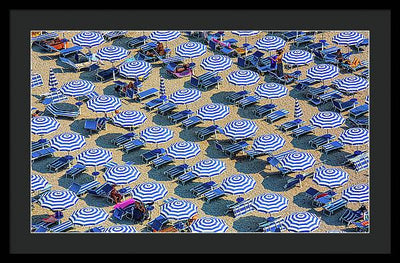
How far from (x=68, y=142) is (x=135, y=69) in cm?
820

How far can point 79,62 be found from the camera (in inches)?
2876

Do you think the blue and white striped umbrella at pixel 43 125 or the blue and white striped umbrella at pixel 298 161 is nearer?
the blue and white striped umbrella at pixel 298 161

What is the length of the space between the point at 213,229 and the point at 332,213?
19.9 feet

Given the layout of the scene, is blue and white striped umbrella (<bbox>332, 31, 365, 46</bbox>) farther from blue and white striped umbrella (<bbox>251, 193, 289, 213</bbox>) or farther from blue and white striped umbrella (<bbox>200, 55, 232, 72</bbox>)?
blue and white striped umbrella (<bbox>251, 193, 289, 213</bbox>)

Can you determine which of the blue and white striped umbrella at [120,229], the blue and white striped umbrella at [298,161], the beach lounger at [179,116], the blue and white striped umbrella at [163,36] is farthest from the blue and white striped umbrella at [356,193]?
the blue and white striped umbrella at [163,36]

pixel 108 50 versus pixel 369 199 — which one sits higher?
pixel 108 50

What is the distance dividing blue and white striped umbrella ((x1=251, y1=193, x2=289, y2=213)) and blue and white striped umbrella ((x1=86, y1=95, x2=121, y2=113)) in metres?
10.6

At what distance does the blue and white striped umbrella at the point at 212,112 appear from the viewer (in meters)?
66.6

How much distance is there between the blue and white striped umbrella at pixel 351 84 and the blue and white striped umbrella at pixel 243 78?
4.46 meters

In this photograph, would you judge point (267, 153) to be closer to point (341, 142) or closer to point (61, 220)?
point (341, 142)

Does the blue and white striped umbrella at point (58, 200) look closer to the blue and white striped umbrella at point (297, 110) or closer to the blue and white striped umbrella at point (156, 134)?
the blue and white striped umbrella at point (156, 134)

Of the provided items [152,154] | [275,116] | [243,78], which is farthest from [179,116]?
[275,116]

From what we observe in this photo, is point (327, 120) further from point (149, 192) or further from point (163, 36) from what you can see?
point (163, 36)

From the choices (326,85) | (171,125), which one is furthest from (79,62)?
(326,85)
